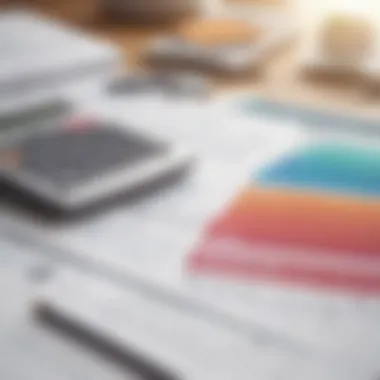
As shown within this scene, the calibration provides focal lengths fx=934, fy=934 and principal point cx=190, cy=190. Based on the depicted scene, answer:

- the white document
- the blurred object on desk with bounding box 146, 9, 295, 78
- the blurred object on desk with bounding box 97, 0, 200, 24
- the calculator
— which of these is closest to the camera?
the white document

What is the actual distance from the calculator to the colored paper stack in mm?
64

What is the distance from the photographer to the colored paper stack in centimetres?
54

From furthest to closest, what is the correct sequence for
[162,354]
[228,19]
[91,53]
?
[228,19], [91,53], [162,354]

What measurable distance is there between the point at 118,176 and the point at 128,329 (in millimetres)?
166

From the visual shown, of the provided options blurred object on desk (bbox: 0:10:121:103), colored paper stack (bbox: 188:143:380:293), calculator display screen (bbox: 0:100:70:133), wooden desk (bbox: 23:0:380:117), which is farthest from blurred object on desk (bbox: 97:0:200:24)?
colored paper stack (bbox: 188:143:380:293)

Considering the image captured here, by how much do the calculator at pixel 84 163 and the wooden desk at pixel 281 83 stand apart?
20 centimetres

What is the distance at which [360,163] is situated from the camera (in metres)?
0.69

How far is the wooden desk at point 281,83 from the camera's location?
0.84 metres

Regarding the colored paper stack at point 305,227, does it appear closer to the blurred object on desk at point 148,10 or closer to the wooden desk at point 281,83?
the wooden desk at point 281,83

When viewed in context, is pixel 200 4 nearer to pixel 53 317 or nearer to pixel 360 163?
pixel 360 163

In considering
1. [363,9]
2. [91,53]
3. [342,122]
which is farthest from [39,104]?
[363,9]

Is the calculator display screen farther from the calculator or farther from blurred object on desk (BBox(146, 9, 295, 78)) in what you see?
blurred object on desk (BBox(146, 9, 295, 78))

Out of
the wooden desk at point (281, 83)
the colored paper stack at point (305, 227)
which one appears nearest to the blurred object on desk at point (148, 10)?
the wooden desk at point (281, 83)

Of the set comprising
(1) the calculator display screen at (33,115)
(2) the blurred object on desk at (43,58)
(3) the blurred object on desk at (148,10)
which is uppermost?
(3) the blurred object on desk at (148,10)
